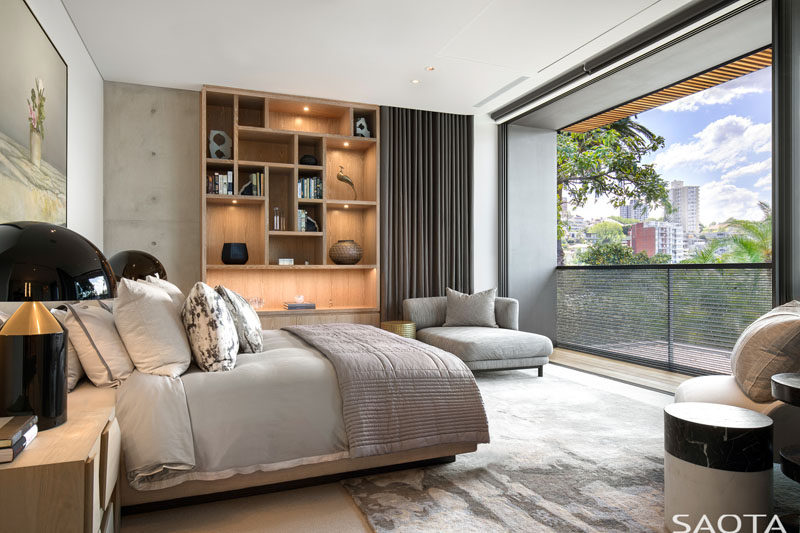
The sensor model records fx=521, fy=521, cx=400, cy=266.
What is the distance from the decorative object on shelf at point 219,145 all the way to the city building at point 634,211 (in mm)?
5675

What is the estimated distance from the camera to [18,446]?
128 cm

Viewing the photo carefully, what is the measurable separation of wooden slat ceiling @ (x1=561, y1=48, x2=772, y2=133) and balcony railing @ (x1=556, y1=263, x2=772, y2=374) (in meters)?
1.62

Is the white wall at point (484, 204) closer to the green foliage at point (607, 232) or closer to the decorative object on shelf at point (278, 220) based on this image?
the decorative object on shelf at point (278, 220)

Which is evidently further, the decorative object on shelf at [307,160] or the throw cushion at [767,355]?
the decorative object on shelf at [307,160]

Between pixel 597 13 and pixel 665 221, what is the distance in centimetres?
456

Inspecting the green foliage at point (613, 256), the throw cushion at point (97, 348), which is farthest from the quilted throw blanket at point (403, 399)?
the green foliage at point (613, 256)

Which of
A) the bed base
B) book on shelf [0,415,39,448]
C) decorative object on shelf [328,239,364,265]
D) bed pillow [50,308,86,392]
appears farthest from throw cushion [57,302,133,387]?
decorative object on shelf [328,239,364,265]

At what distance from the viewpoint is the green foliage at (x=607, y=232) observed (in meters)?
7.77

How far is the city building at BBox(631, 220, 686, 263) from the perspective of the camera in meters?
7.04

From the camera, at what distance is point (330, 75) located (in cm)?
460

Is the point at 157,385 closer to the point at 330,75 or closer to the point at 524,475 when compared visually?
the point at 524,475

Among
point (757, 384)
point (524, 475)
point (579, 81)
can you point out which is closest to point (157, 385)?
point (524, 475)

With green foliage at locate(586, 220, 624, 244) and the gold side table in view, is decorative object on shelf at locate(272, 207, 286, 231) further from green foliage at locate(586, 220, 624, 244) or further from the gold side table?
green foliage at locate(586, 220, 624, 244)

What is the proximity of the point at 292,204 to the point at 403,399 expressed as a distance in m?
3.29
